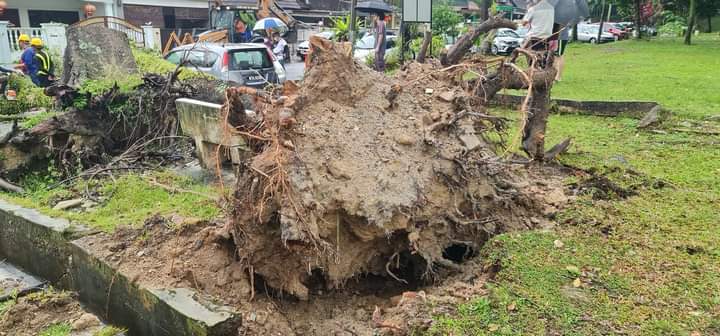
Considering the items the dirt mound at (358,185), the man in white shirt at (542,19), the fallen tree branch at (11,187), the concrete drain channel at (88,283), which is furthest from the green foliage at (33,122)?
the man in white shirt at (542,19)

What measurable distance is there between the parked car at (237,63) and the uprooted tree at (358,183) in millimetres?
7605

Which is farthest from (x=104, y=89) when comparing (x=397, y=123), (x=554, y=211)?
(x=554, y=211)

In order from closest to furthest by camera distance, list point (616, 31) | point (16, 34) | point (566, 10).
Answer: point (566, 10) < point (16, 34) < point (616, 31)

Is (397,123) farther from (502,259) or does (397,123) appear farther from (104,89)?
(104,89)

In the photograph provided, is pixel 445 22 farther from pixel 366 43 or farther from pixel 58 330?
pixel 58 330

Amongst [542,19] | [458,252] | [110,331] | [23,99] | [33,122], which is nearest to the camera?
[110,331]

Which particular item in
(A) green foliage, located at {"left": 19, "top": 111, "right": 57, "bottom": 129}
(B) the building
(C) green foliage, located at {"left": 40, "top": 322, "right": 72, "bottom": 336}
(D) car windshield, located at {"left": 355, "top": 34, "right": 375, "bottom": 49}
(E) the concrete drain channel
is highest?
(B) the building

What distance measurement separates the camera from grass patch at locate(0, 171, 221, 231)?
528 centimetres

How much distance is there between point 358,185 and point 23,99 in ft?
26.1

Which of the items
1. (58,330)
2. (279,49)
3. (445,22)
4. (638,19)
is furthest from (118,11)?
(58,330)

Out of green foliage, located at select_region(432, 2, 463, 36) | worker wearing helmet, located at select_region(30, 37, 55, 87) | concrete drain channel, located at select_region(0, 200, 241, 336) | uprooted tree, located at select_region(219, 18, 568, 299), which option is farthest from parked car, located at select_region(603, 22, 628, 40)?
concrete drain channel, located at select_region(0, 200, 241, 336)

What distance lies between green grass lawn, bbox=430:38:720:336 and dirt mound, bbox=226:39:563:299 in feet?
1.54

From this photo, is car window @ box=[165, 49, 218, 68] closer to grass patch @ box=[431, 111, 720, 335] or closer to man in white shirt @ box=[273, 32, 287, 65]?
man in white shirt @ box=[273, 32, 287, 65]

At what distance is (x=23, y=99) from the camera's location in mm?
9500
